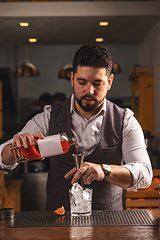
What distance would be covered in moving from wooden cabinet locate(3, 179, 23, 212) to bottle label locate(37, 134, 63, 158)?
63.5 inches

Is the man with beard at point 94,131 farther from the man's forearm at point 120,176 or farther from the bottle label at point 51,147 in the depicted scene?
the bottle label at point 51,147

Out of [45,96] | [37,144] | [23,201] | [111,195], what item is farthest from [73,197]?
[45,96]

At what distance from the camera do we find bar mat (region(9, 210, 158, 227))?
123 cm

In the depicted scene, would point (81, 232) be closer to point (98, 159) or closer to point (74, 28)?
point (98, 159)

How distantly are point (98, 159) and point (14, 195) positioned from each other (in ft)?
5.26

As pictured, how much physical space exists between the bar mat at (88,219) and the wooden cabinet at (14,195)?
1391 mm

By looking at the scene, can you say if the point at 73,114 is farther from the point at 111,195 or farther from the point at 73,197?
the point at 73,197

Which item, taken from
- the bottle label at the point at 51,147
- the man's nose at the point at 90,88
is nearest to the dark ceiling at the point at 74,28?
the man's nose at the point at 90,88

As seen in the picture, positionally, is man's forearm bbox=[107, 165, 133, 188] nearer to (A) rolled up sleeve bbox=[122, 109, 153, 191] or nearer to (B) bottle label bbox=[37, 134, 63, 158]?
(A) rolled up sleeve bbox=[122, 109, 153, 191]

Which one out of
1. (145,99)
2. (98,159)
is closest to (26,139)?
(98,159)

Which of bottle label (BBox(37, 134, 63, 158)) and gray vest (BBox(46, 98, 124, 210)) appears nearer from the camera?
bottle label (BBox(37, 134, 63, 158))

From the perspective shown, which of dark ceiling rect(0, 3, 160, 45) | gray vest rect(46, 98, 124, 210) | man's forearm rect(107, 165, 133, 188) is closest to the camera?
man's forearm rect(107, 165, 133, 188)

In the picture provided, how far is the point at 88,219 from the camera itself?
4.21 ft

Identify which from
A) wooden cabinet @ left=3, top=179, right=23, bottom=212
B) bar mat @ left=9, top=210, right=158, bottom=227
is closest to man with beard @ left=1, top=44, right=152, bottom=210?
bar mat @ left=9, top=210, right=158, bottom=227
